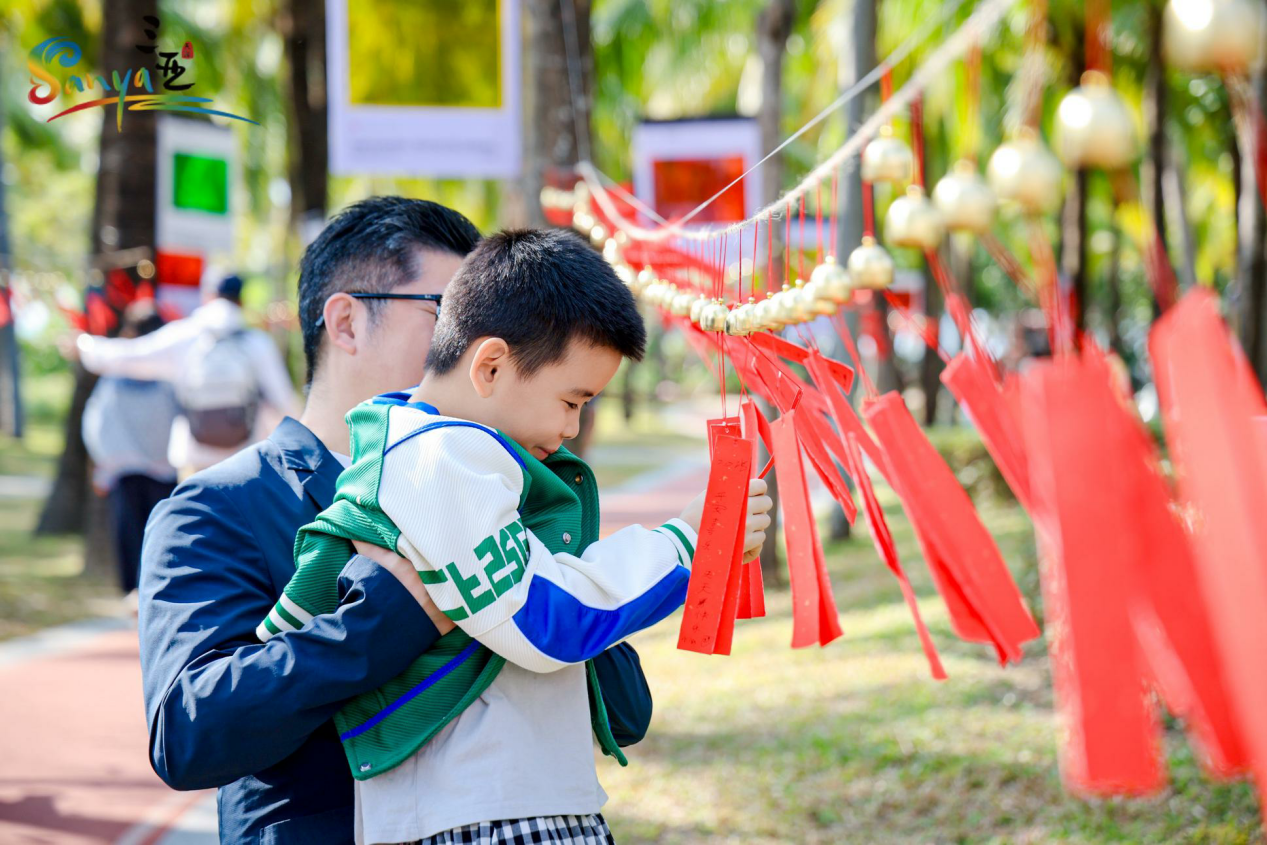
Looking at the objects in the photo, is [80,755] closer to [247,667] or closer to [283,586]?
[283,586]

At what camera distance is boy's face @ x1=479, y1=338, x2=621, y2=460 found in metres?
1.59

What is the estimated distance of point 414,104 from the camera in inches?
230

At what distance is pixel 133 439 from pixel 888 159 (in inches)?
273

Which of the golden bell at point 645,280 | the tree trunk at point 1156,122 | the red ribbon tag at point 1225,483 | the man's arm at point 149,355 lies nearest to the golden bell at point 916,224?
the red ribbon tag at point 1225,483

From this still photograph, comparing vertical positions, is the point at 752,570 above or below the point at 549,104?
below

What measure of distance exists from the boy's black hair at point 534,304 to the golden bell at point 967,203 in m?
0.64

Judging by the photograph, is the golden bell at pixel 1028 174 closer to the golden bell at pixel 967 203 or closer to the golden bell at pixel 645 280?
the golden bell at pixel 967 203


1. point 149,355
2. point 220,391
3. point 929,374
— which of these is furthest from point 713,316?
point 929,374

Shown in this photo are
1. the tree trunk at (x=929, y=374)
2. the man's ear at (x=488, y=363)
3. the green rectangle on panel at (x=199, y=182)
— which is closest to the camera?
the man's ear at (x=488, y=363)

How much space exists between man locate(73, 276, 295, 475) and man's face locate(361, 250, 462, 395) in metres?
4.36

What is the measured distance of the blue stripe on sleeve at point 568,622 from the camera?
4.76 ft

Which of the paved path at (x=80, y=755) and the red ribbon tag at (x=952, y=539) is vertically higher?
the red ribbon tag at (x=952, y=539)

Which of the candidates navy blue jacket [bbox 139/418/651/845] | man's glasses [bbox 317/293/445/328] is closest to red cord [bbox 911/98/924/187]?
navy blue jacket [bbox 139/418/651/845]

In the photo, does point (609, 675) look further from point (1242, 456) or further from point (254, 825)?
point (1242, 456)
